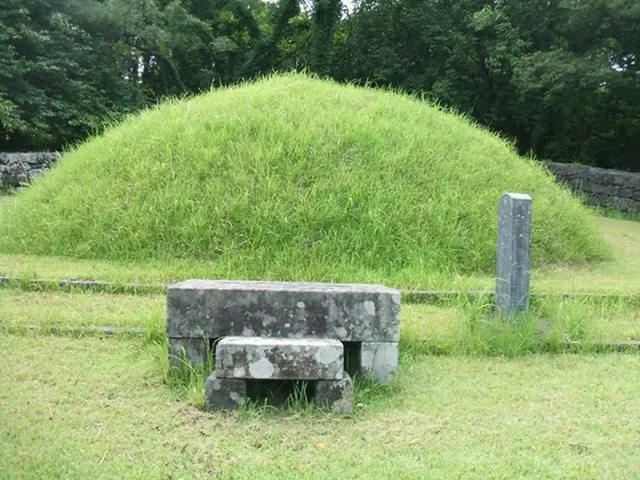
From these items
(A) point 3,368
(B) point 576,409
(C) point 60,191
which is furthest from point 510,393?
(C) point 60,191

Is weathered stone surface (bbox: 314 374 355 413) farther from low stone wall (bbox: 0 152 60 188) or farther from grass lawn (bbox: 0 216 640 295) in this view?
low stone wall (bbox: 0 152 60 188)

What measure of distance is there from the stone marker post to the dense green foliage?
422 inches

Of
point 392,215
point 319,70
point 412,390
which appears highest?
point 319,70

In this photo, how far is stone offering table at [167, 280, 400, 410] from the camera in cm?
371

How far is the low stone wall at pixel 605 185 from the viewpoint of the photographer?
13625 mm

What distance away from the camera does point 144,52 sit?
2117 centimetres

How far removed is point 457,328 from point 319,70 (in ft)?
59.4

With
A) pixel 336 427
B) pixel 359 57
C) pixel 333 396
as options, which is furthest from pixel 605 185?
pixel 336 427

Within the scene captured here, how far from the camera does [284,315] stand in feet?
12.2

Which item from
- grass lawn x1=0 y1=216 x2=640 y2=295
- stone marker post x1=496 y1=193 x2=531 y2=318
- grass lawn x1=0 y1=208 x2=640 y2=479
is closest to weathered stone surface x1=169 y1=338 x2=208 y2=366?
grass lawn x1=0 y1=208 x2=640 y2=479

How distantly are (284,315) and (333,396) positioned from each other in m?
0.58

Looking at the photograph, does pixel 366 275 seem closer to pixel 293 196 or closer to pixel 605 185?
pixel 293 196

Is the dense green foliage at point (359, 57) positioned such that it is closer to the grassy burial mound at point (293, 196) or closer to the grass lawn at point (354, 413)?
the grassy burial mound at point (293, 196)

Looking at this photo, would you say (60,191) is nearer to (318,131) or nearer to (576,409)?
(318,131)
